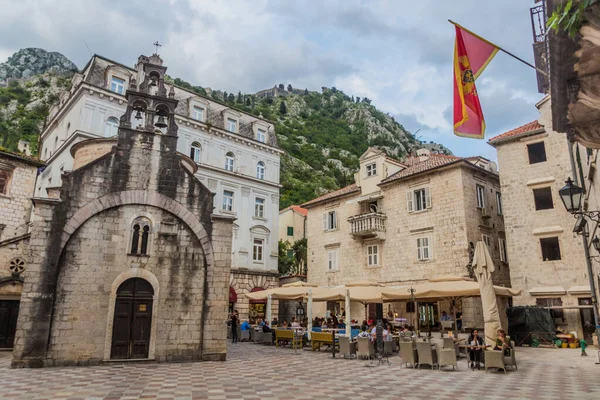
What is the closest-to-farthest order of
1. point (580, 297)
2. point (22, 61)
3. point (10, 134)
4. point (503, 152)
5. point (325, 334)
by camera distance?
1. point (325, 334)
2. point (580, 297)
3. point (503, 152)
4. point (10, 134)
5. point (22, 61)

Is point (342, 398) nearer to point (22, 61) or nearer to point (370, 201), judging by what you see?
point (370, 201)

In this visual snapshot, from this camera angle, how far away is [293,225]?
49.7 meters

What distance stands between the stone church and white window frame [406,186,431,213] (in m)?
14.7

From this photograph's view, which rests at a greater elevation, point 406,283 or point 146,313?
point 406,283

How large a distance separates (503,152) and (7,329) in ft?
93.0

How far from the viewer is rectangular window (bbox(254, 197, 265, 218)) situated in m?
33.9

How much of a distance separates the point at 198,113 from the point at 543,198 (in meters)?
25.6

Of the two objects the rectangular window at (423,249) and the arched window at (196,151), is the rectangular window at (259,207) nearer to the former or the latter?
the arched window at (196,151)

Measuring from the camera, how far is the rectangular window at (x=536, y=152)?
74.0ft

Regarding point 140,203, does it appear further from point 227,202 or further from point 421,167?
point 421,167

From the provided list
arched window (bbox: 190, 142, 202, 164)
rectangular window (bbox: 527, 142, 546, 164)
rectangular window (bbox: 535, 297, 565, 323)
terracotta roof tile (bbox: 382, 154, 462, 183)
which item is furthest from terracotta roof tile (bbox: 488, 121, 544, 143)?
arched window (bbox: 190, 142, 202, 164)

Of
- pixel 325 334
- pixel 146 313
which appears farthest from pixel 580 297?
pixel 146 313

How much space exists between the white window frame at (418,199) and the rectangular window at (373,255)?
382 centimetres

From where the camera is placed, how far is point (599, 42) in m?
5.20
